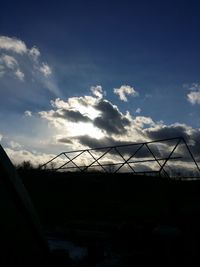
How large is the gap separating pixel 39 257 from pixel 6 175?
1184 millimetres

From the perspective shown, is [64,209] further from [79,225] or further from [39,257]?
[39,257]

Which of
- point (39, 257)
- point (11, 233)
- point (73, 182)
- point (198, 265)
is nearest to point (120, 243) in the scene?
point (198, 265)

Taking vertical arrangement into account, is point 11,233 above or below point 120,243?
above

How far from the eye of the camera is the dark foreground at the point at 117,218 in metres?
7.30

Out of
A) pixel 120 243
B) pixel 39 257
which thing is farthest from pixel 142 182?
pixel 39 257

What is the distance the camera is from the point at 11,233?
245 cm

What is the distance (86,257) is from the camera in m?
7.36

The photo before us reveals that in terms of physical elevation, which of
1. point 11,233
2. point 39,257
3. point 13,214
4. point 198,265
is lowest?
point 198,265

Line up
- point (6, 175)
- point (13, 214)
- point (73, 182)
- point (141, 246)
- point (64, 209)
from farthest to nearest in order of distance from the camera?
point (73, 182) < point (64, 209) < point (141, 246) < point (13, 214) < point (6, 175)

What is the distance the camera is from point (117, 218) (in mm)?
13398

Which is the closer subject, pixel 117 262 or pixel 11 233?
pixel 11 233

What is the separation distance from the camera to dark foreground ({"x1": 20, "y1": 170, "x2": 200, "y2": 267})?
7297 millimetres

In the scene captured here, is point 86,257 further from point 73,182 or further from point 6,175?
point 73,182

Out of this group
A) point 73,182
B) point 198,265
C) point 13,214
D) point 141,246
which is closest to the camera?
point 13,214
